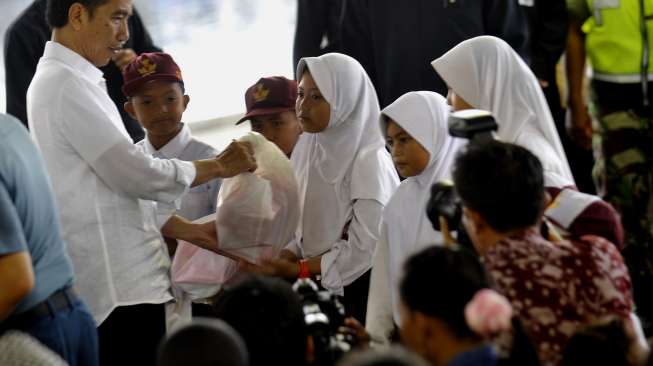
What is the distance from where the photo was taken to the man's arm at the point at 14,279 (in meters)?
2.66

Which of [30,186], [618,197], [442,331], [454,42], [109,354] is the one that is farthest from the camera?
[454,42]

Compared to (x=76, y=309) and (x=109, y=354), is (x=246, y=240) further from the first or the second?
(x=76, y=309)

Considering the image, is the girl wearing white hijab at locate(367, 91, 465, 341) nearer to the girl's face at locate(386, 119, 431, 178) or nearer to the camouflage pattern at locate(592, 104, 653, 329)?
the girl's face at locate(386, 119, 431, 178)

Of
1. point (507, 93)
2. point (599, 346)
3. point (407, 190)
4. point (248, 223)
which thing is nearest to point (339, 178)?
point (248, 223)

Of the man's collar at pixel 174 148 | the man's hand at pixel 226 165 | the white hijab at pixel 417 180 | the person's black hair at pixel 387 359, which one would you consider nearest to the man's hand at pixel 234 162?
the man's hand at pixel 226 165

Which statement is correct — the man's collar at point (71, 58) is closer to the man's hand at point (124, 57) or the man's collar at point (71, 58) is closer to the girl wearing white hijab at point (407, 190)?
the girl wearing white hijab at point (407, 190)

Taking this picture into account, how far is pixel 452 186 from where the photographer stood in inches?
107

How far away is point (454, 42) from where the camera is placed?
480cm

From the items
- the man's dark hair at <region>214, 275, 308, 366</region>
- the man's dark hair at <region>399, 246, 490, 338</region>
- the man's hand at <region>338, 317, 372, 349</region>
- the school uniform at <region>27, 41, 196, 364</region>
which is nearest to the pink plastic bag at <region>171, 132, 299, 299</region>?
the school uniform at <region>27, 41, 196, 364</region>

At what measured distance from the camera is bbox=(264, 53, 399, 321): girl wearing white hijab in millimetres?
3834

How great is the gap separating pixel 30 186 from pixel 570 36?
7.48 ft

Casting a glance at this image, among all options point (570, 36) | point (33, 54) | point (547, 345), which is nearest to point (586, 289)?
point (547, 345)

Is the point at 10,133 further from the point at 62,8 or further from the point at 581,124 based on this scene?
the point at 581,124

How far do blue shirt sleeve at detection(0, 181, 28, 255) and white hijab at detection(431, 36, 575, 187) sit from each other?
1.36 metres
